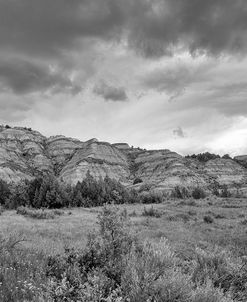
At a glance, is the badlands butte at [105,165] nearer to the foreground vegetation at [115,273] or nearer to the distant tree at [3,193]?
the distant tree at [3,193]

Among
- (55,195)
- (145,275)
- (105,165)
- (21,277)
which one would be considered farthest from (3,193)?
(105,165)

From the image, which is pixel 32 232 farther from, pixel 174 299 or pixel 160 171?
pixel 160 171

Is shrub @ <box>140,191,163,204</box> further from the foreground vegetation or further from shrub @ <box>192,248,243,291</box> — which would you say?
shrub @ <box>192,248,243,291</box>

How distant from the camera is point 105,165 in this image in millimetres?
119375

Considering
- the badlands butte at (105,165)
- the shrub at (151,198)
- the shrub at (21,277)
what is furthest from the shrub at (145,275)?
the badlands butte at (105,165)

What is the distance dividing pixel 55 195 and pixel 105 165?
240 feet

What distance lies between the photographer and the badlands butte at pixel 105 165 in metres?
103

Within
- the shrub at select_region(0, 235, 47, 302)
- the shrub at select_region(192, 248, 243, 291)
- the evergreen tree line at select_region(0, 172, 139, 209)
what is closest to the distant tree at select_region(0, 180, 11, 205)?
the evergreen tree line at select_region(0, 172, 139, 209)

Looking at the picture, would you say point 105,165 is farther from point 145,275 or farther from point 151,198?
point 145,275

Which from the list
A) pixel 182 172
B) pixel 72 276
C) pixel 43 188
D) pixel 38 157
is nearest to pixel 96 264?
pixel 72 276

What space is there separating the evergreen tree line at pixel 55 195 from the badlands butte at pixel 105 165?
117 ft

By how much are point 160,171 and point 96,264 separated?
110 m

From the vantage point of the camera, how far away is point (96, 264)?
6.68 m

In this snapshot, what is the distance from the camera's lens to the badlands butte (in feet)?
339
